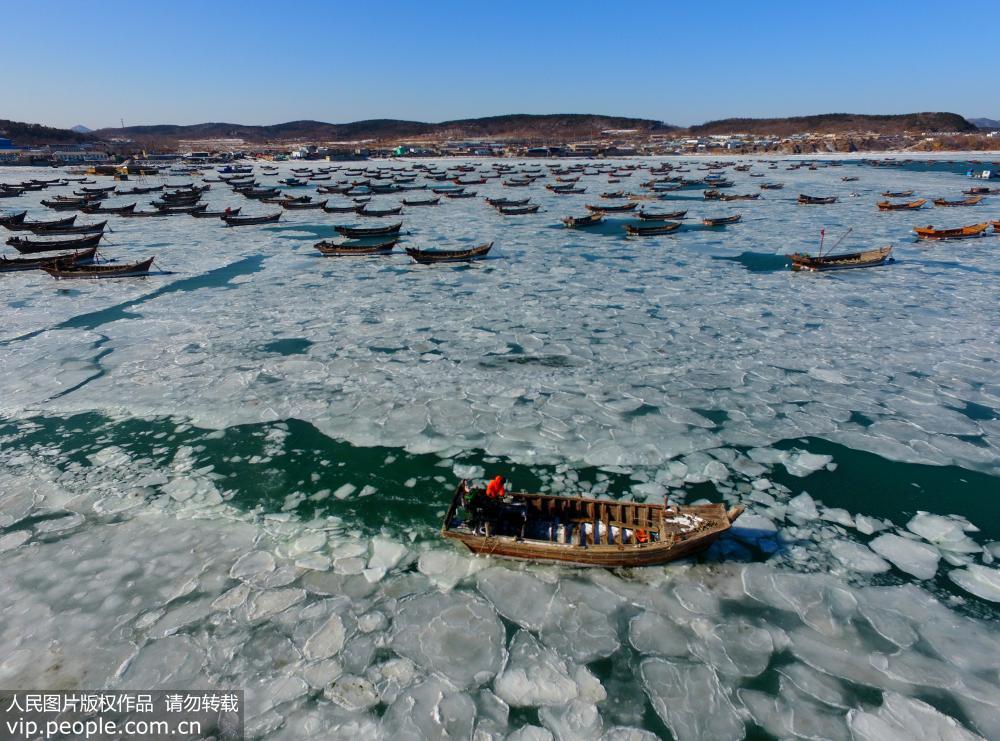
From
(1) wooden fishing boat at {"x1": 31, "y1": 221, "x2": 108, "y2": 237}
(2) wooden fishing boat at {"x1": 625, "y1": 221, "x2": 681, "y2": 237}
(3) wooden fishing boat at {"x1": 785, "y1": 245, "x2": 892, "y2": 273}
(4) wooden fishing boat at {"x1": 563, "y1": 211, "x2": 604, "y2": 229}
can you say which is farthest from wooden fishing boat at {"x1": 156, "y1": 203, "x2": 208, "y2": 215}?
(3) wooden fishing boat at {"x1": 785, "y1": 245, "x2": 892, "y2": 273}

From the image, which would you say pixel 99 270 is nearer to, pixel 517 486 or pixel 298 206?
pixel 298 206

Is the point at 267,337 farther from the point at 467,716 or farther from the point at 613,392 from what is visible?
the point at 467,716

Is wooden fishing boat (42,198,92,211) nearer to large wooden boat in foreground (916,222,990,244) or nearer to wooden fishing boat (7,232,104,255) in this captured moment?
wooden fishing boat (7,232,104,255)

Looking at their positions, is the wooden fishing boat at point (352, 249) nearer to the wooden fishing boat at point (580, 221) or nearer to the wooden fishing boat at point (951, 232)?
the wooden fishing boat at point (580, 221)

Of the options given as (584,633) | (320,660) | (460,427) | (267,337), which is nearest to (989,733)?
(584,633)

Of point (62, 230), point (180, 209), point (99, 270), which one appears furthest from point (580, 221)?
point (180, 209)
